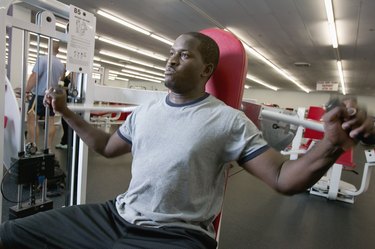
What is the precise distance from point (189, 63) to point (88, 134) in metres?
0.50

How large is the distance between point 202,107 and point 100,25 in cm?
774

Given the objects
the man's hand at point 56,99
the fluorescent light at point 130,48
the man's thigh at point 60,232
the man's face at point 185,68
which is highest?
the fluorescent light at point 130,48

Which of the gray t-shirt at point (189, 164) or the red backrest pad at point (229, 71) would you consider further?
the red backrest pad at point (229, 71)

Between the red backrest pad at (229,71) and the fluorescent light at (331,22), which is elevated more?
the fluorescent light at (331,22)

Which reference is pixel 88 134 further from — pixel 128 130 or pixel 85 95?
pixel 85 95

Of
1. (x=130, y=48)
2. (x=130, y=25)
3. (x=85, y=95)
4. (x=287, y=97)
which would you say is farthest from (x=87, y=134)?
(x=287, y=97)

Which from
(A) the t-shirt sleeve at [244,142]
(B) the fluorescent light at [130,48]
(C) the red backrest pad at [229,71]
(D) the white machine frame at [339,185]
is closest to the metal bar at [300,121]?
(C) the red backrest pad at [229,71]

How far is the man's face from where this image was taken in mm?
996

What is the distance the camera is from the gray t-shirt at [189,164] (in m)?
0.86

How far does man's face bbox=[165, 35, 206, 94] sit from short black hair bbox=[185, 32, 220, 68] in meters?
0.01

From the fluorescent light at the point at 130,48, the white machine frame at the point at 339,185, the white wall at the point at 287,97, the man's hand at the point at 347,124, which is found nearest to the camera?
the man's hand at the point at 347,124

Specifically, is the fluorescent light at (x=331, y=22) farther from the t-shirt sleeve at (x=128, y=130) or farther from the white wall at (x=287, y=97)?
the white wall at (x=287, y=97)

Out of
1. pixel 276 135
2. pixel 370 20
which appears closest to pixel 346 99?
pixel 276 135

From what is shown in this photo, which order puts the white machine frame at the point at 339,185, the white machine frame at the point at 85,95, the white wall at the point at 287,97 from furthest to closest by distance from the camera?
the white wall at the point at 287,97
the white machine frame at the point at 339,185
the white machine frame at the point at 85,95
